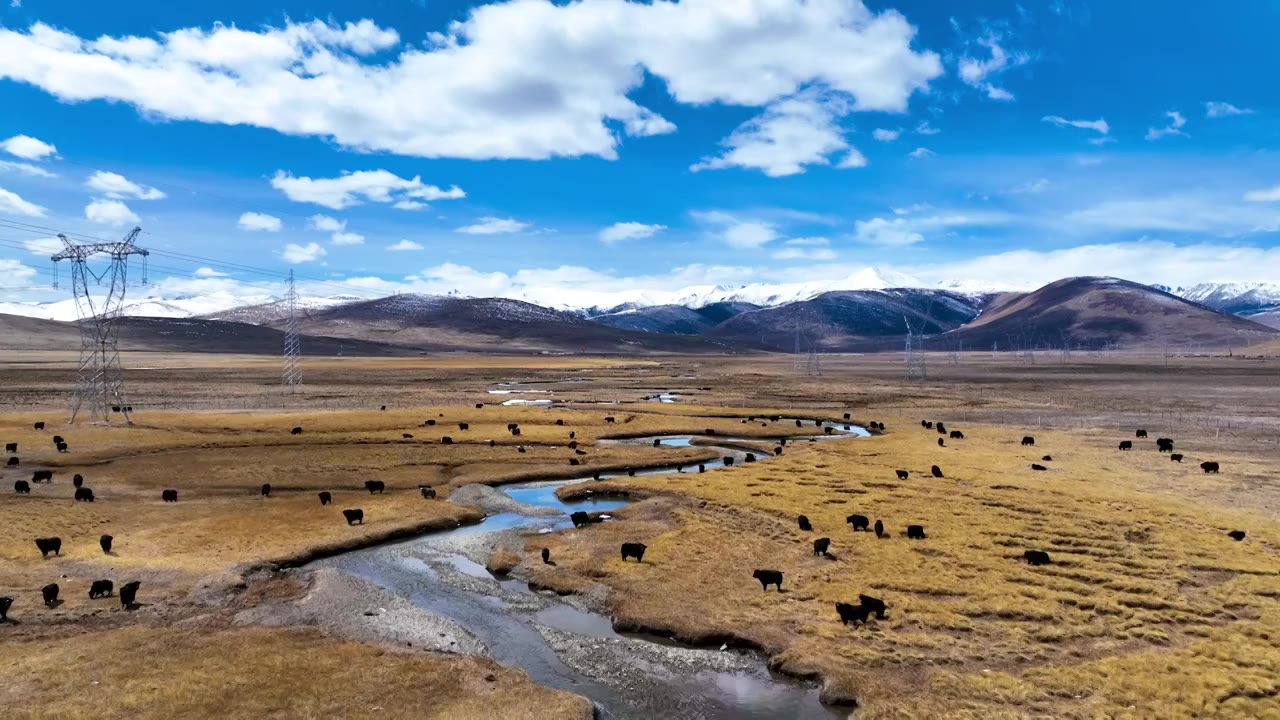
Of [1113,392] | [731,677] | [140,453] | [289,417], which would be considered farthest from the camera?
[1113,392]

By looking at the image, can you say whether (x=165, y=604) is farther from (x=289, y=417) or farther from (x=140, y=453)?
(x=289, y=417)

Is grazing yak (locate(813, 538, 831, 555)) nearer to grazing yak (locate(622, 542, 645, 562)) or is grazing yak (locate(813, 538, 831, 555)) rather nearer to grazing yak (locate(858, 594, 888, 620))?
grazing yak (locate(858, 594, 888, 620))

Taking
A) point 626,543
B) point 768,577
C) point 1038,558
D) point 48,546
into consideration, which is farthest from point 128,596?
point 1038,558

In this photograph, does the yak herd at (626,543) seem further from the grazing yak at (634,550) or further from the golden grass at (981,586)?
the golden grass at (981,586)

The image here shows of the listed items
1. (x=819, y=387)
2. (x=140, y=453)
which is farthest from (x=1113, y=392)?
(x=140, y=453)

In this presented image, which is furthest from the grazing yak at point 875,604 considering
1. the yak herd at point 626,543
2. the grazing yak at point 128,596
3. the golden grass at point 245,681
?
the grazing yak at point 128,596
